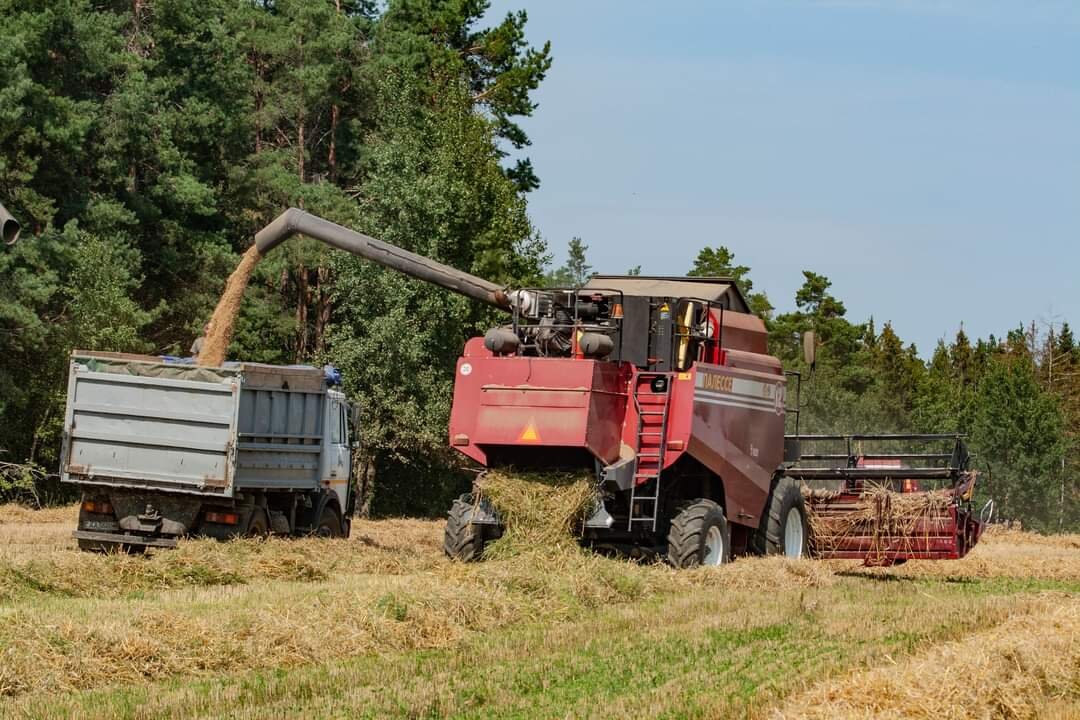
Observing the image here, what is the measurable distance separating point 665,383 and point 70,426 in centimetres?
717

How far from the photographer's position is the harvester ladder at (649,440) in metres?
16.0

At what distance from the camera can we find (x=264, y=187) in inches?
1738

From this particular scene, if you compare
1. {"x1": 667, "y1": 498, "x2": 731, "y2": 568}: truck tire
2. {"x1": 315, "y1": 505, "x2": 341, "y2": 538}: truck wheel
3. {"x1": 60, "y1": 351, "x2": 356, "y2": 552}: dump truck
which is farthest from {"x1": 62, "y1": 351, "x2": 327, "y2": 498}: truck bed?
{"x1": 667, "y1": 498, "x2": 731, "y2": 568}: truck tire

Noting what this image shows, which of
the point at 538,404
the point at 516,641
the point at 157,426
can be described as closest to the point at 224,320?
the point at 157,426

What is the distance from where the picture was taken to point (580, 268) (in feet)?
509

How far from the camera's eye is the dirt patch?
20.1 meters

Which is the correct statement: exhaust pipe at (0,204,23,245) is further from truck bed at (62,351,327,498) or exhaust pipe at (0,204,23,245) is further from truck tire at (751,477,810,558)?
truck tire at (751,477,810,558)

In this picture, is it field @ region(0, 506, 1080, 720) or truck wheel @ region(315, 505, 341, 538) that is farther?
truck wheel @ region(315, 505, 341, 538)

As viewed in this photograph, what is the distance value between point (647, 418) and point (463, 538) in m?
2.32

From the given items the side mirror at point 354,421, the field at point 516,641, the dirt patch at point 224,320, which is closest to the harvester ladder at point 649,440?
the field at point 516,641

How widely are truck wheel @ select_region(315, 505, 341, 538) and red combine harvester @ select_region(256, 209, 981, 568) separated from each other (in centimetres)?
432

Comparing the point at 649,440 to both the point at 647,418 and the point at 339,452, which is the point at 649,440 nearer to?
the point at 647,418

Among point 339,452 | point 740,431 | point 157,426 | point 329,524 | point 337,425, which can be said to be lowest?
point 329,524

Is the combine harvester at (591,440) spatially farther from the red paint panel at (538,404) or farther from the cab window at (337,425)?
the cab window at (337,425)
